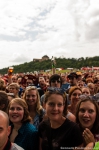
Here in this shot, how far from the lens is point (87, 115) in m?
2.79

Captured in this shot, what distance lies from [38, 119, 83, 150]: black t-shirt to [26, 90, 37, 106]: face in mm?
1732

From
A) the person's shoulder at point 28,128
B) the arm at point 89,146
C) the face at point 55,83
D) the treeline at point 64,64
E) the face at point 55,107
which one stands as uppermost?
the treeline at point 64,64

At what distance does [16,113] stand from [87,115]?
110 centimetres

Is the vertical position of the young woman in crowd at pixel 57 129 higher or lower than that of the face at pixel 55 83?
lower

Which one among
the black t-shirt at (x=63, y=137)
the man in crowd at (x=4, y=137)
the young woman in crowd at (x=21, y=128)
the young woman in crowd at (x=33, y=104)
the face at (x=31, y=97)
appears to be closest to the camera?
the man in crowd at (x=4, y=137)

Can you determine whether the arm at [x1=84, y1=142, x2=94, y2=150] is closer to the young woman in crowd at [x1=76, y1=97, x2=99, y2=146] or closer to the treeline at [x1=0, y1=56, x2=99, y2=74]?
the young woman in crowd at [x1=76, y1=97, x2=99, y2=146]

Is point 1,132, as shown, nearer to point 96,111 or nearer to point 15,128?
point 15,128

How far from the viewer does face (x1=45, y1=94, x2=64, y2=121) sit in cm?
274

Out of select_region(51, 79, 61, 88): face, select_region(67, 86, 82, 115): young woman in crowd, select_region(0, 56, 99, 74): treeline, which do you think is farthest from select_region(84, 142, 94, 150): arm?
select_region(0, 56, 99, 74): treeline

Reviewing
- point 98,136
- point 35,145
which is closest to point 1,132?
point 35,145

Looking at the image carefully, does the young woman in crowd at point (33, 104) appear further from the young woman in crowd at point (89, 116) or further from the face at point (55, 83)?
the young woman in crowd at point (89, 116)

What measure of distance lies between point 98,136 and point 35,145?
0.87m

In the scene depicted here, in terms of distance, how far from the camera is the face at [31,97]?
14.6ft

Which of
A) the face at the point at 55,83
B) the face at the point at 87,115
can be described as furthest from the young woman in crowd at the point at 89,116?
the face at the point at 55,83
